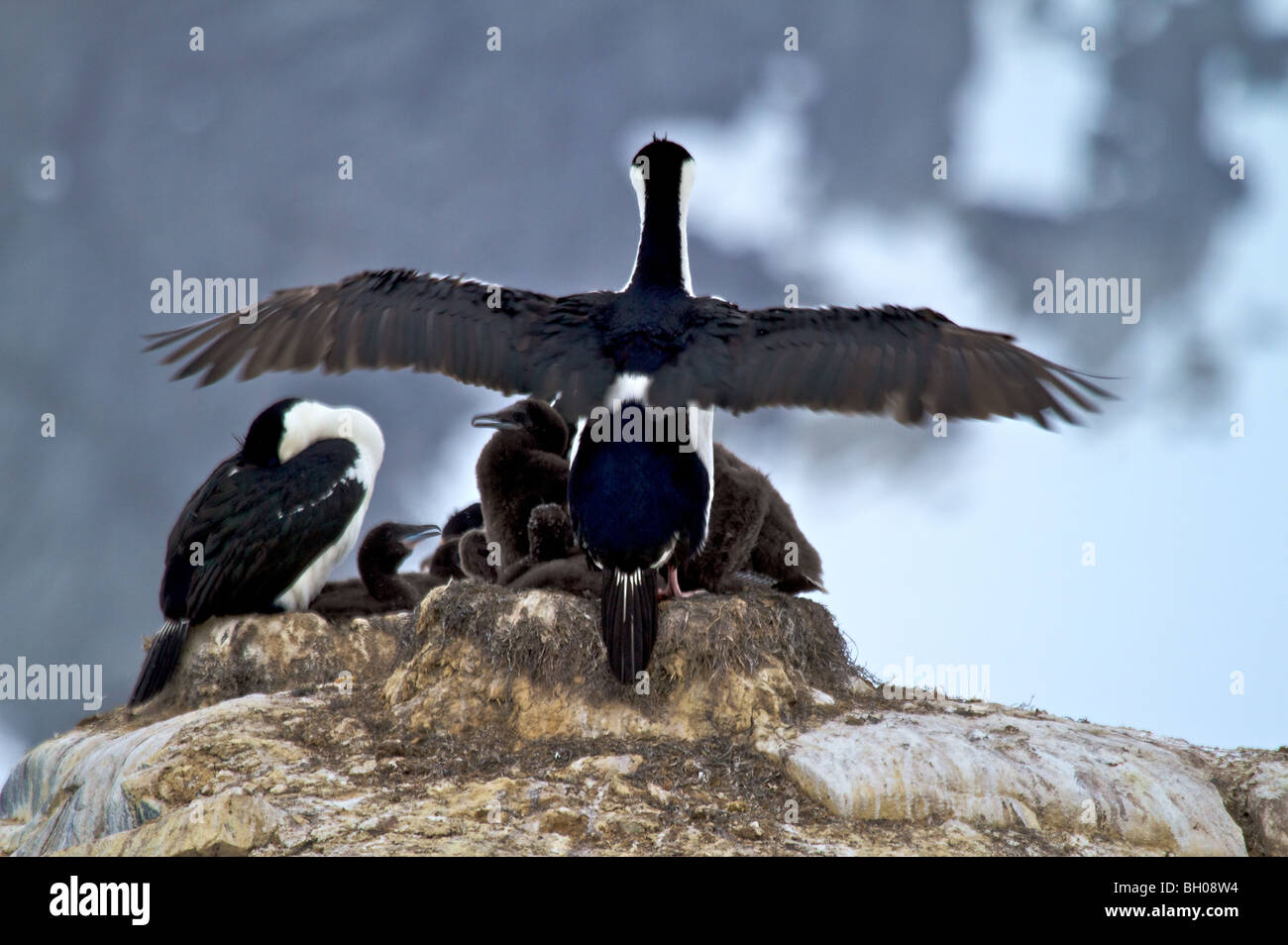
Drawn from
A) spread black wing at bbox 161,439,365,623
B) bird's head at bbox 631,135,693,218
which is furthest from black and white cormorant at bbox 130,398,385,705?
bird's head at bbox 631,135,693,218

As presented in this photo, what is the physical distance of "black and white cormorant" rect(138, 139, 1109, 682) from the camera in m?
6.71

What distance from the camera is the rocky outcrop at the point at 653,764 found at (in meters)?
5.79

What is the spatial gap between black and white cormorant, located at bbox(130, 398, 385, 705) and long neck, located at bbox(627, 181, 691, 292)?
126 inches

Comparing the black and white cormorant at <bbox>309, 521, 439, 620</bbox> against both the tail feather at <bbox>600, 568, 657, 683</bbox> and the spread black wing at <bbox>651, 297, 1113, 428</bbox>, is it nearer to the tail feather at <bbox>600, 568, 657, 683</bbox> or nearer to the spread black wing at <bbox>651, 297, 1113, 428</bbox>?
the tail feather at <bbox>600, 568, 657, 683</bbox>

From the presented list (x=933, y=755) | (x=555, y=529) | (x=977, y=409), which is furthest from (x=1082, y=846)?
(x=555, y=529)

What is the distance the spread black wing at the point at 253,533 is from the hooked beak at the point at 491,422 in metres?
1.32

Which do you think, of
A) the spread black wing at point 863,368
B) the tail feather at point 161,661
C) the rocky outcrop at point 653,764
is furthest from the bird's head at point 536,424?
the tail feather at point 161,661

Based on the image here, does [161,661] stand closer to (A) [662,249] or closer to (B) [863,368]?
(A) [662,249]

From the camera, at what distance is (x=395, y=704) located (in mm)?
7242

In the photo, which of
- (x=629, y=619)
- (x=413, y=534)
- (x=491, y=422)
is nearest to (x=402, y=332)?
(x=491, y=422)

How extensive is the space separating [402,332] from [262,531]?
7.30 ft

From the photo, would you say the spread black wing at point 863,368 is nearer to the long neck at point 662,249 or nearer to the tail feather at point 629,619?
the long neck at point 662,249
